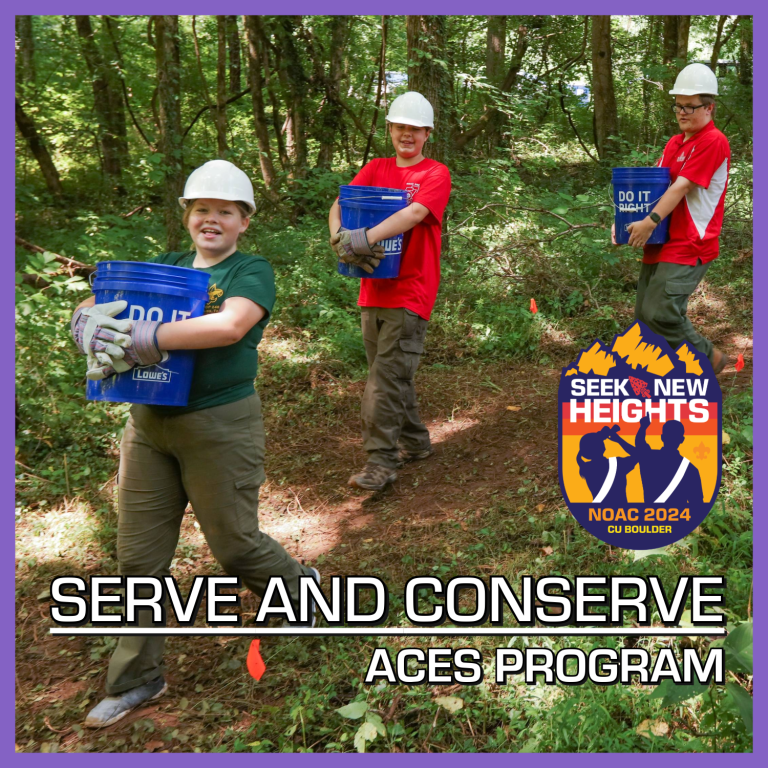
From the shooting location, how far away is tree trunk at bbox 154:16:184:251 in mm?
8703

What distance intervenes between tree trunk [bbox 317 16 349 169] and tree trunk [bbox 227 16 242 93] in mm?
3360

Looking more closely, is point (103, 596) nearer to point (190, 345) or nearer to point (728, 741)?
point (190, 345)

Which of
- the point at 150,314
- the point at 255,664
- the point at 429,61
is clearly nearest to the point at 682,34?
the point at 429,61

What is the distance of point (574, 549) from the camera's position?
3.70 m

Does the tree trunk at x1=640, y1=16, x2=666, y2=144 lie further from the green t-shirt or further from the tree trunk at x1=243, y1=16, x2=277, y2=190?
the green t-shirt

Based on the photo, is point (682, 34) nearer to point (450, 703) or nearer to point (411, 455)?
point (411, 455)

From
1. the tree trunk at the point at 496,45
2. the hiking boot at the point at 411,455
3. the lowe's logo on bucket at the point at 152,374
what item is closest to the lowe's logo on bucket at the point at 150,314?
the lowe's logo on bucket at the point at 152,374

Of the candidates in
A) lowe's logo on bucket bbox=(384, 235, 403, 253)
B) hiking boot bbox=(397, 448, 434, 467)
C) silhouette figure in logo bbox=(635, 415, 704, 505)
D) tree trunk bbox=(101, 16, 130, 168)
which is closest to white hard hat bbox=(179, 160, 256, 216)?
lowe's logo on bucket bbox=(384, 235, 403, 253)

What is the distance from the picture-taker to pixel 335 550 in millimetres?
4109

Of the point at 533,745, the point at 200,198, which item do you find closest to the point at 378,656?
the point at 533,745

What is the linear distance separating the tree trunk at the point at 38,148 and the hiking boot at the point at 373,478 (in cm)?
946

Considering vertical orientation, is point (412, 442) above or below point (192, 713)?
above

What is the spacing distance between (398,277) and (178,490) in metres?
2.08

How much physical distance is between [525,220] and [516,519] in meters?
5.20
